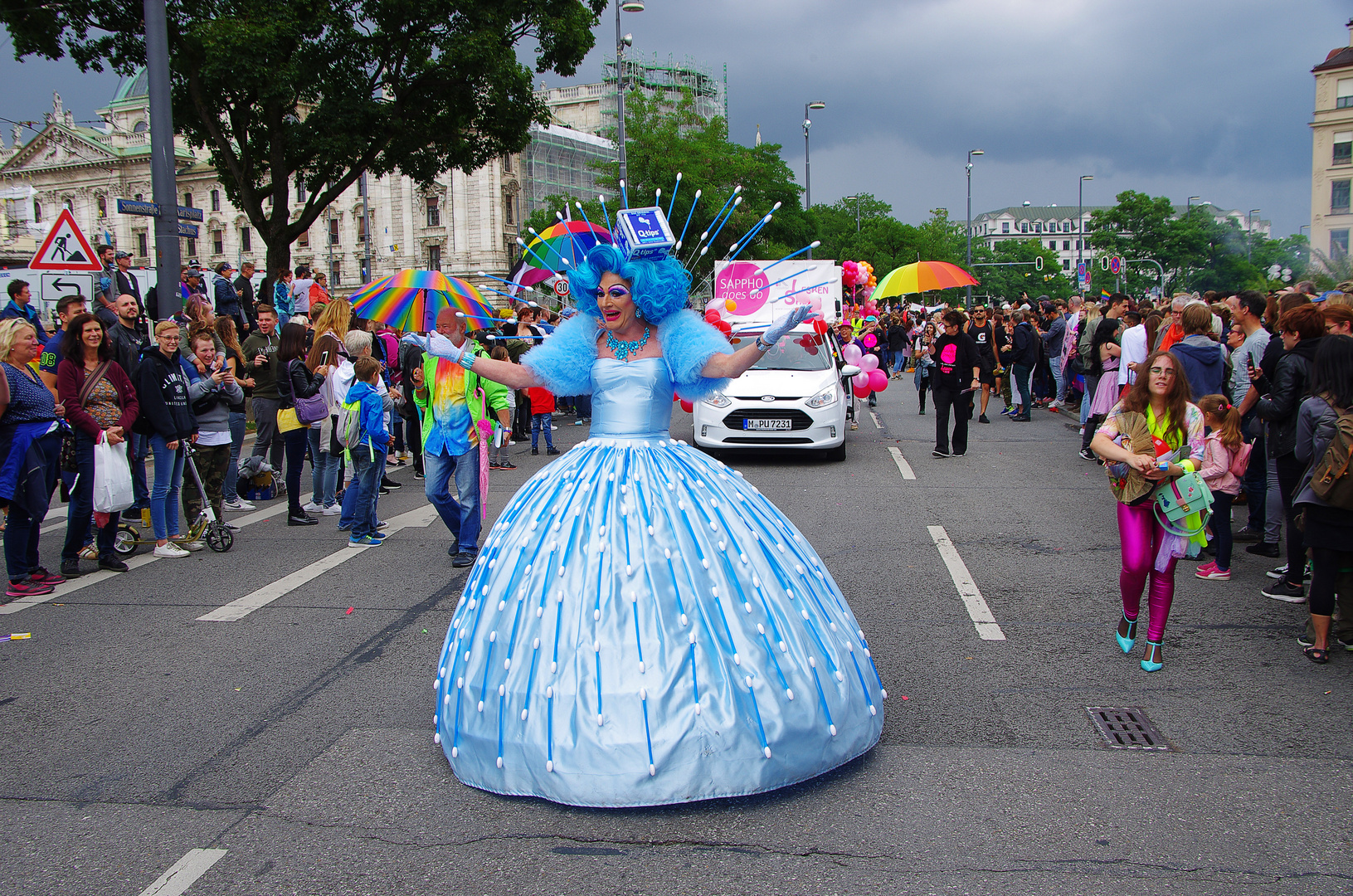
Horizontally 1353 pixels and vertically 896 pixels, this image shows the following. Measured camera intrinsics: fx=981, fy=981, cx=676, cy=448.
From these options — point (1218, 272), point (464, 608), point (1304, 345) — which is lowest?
point (464, 608)

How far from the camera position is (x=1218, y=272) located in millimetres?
56406

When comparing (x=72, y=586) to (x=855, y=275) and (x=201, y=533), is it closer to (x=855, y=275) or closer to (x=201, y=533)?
(x=201, y=533)

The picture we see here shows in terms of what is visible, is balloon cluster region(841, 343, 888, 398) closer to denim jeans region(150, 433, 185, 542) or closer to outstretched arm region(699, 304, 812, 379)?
outstretched arm region(699, 304, 812, 379)

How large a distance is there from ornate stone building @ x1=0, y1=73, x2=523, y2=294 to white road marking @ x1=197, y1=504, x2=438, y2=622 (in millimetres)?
61627

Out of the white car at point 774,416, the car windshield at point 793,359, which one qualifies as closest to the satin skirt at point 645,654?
the white car at point 774,416

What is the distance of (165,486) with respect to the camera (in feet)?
25.3

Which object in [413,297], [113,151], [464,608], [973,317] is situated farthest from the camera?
[113,151]

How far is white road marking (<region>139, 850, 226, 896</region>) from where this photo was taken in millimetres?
2930

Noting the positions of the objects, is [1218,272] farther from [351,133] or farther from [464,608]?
[464,608]

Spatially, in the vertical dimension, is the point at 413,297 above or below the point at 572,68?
below

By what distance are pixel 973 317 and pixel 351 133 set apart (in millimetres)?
12857

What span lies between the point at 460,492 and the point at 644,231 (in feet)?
11.8

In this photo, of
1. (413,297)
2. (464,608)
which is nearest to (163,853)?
(464,608)

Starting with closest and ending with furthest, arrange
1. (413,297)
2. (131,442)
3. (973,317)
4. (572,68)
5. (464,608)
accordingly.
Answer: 1. (464,608)
2. (413,297)
3. (131,442)
4. (973,317)
5. (572,68)
